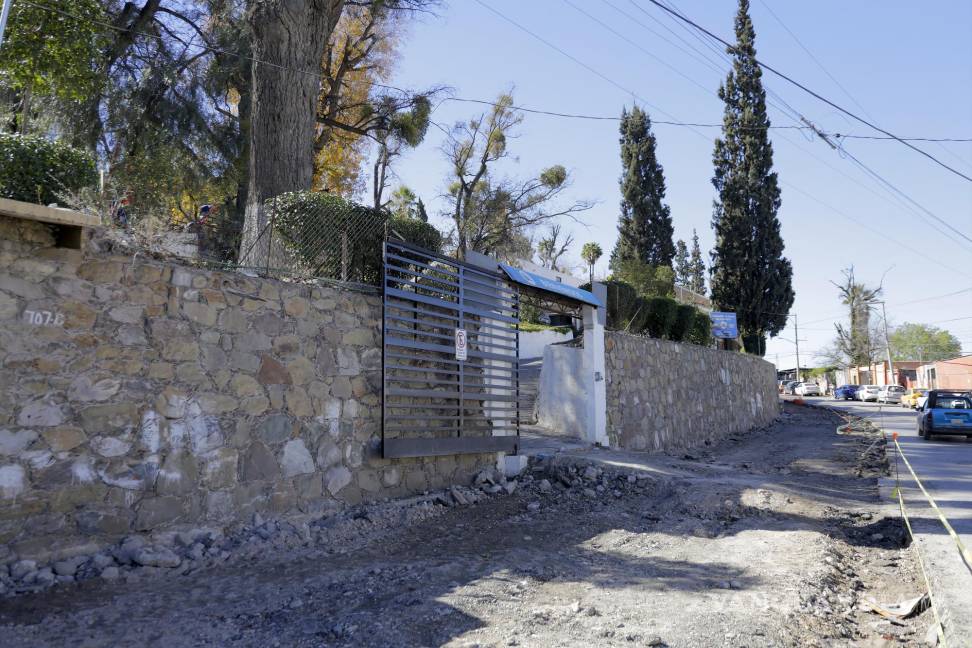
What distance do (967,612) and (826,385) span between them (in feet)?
307

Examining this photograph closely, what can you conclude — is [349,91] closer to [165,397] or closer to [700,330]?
[700,330]

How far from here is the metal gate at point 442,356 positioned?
862cm

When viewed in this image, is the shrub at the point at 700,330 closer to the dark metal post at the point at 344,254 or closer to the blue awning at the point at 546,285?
the blue awning at the point at 546,285

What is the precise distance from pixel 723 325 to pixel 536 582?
25.7m

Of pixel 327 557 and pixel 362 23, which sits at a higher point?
pixel 362 23

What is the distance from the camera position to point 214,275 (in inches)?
269

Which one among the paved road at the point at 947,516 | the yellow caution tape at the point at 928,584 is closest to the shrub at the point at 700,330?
the paved road at the point at 947,516

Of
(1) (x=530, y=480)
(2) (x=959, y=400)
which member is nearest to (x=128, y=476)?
(1) (x=530, y=480)

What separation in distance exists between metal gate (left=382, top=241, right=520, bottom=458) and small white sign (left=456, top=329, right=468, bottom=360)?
0.01m

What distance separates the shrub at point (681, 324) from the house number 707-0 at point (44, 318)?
17843mm

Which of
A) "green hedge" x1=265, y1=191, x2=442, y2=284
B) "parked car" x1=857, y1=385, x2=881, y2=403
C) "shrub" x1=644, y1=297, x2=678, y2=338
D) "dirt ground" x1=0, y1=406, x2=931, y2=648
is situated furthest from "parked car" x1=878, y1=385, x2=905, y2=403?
"green hedge" x1=265, y1=191, x2=442, y2=284

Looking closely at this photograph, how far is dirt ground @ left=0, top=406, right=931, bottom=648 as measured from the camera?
459 centimetres

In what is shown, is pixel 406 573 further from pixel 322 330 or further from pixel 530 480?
pixel 530 480

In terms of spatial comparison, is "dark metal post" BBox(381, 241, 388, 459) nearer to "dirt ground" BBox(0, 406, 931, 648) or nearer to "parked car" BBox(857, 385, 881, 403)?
"dirt ground" BBox(0, 406, 931, 648)
